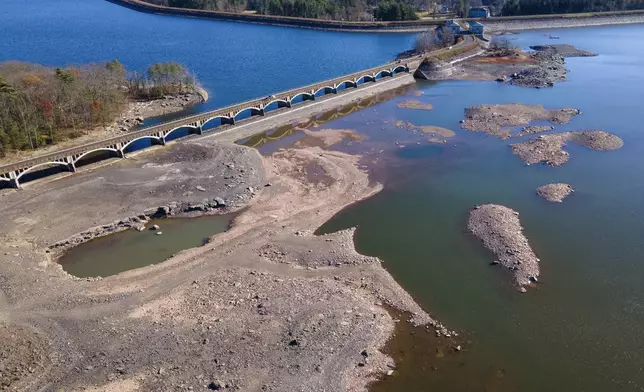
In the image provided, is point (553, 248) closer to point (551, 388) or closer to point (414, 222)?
point (414, 222)

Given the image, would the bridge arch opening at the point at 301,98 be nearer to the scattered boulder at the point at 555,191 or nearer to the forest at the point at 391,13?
the scattered boulder at the point at 555,191

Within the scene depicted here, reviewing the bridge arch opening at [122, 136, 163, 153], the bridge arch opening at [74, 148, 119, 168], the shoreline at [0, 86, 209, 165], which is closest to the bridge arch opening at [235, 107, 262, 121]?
the shoreline at [0, 86, 209, 165]

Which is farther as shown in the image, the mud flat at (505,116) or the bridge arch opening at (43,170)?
the mud flat at (505,116)

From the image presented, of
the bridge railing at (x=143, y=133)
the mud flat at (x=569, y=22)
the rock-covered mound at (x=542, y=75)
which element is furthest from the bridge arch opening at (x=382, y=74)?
the mud flat at (x=569, y=22)

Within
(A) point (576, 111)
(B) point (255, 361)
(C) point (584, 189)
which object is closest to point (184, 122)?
(B) point (255, 361)

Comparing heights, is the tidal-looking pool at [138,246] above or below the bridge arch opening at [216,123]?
below

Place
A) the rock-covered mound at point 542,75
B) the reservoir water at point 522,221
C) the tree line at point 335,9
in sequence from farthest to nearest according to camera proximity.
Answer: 1. the tree line at point 335,9
2. the rock-covered mound at point 542,75
3. the reservoir water at point 522,221

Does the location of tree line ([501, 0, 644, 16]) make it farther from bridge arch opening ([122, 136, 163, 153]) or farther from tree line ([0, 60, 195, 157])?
bridge arch opening ([122, 136, 163, 153])
